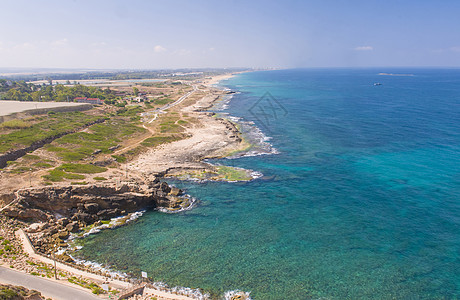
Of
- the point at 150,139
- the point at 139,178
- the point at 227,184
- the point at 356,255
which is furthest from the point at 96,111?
the point at 356,255

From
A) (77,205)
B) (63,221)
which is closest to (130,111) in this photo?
(77,205)

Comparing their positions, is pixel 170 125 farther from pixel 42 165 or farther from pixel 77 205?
pixel 77 205

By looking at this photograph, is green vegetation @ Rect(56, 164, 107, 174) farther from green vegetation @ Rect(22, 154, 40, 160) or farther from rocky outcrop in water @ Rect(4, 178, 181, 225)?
green vegetation @ Rect(22, 154, 40, 160)

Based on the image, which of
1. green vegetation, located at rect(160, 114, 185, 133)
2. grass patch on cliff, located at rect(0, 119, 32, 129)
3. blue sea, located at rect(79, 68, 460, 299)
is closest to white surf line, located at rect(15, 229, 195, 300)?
blue sea, located at rect(79, 68, 460, 299)

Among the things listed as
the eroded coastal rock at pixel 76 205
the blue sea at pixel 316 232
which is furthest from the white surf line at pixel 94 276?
the blue sea at pixel 316 232

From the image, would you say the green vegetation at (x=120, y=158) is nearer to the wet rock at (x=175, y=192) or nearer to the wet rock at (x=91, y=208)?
the wet rock at (x=175, y=192)

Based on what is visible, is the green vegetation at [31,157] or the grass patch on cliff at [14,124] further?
the grass patch on cliff at [14,124]
